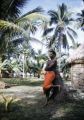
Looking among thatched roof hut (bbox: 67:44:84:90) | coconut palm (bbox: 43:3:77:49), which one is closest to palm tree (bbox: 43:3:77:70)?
coconut palm (bbox: 43:3:77:49)

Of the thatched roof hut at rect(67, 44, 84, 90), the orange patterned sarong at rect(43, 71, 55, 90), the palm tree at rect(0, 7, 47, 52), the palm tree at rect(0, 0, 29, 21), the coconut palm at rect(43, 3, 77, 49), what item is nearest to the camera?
the orange patterned sarong at rect(43, 71, 55, 90)

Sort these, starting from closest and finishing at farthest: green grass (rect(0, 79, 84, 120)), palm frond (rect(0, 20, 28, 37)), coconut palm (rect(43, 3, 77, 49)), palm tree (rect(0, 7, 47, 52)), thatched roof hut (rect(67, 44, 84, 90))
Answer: green grass (rect(0, 79, 84, 120)), palm frond (rect(0, 20, 28, 37)), palm tree (rect(0, 7, 47, 52)), thatched roof hut (rect(67, 44, 84, 90)), coconut palm (rect(43, 3, 77, 49))

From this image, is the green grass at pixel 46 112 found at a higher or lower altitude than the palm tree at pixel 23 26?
lower

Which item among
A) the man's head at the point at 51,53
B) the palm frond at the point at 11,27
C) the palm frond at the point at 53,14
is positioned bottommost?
the man's head at the point at 51,53

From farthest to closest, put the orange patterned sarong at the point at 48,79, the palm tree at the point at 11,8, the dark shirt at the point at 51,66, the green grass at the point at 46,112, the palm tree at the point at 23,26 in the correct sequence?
the palm tree at the point at 23,26
the palm tree at the point at 11,8
the dark shirt at the point at 51,66
the orange patterned sarong at the point at 48,79
the green grass at the point at 46,112

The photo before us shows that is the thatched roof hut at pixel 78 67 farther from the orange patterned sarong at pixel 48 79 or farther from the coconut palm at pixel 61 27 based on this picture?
the coconut palm at pixel 61 27

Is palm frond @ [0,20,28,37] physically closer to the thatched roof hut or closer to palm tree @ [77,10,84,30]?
the thatched roof hut

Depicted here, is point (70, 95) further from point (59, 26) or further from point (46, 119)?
point (59, 26)

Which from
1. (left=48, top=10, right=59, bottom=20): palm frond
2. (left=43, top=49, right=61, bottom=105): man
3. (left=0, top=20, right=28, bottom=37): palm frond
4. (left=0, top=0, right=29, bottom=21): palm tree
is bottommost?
(left=43, top=49, right=61, bottom=105): man

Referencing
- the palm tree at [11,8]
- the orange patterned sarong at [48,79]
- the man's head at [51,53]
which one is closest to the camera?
the orange patterned sarong at [48,79]

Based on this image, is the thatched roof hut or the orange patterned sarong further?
the thatched roof hut

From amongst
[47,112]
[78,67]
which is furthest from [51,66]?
[78,67]

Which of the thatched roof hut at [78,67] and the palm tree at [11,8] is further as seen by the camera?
the thatched roof hut at [78,67]

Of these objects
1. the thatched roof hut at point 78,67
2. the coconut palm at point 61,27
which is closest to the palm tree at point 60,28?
the coconut palm at point 61,27
